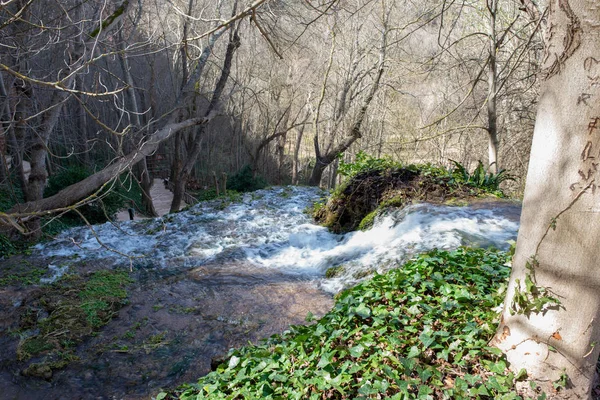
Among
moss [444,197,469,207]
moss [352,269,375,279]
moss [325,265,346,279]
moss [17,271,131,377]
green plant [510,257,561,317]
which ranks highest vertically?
green plant [510,257,561,317]

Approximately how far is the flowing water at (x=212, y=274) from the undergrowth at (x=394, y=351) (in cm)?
118

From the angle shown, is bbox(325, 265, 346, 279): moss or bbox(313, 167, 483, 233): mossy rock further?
bbox(313, 167, 483, 233): mossy rock

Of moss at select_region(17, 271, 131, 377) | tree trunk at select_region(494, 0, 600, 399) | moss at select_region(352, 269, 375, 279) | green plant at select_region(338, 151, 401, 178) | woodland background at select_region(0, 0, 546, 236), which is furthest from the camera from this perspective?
woodland background at select_region(0, 0, 546, 236)

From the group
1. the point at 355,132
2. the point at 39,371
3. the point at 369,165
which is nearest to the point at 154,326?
the point at 39,371

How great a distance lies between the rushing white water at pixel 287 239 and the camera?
18.8 feet

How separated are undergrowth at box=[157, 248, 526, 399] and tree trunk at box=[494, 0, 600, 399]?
242 millimetres

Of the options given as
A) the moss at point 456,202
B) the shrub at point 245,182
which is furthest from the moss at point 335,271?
the shrub at point 245,182

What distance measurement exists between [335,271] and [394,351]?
12.0ft

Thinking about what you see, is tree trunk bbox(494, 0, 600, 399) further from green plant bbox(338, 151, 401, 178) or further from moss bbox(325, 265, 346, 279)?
green plant bbox(338, 151, 401, 178)

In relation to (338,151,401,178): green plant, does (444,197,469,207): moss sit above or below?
below

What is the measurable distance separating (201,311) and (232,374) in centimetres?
252

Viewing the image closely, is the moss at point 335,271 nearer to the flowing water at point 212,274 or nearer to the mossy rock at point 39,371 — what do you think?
the flowing water at point 212,274

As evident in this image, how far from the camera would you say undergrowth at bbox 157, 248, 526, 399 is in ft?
7.43

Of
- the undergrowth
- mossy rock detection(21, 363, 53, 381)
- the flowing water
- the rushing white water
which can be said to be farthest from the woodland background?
the undergrowth
